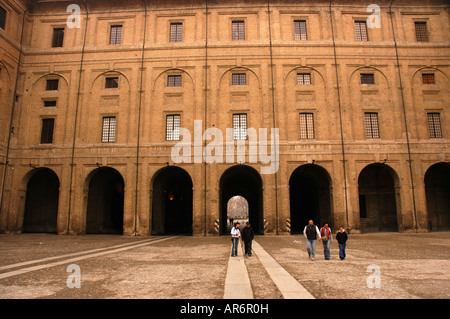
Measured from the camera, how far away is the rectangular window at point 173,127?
23891mm

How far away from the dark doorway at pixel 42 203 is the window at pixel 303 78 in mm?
22989

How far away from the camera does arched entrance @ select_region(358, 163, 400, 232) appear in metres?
25.0

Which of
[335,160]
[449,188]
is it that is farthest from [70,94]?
[449,188]

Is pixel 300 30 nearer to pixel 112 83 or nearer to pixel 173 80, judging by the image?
pixel 173 80

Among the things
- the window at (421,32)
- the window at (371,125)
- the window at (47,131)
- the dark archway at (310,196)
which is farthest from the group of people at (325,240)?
the window at (421,32)

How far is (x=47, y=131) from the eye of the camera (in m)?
24.8

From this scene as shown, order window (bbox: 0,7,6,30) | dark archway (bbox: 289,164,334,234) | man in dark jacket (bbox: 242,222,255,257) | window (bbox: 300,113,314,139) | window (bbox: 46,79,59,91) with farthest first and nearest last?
window (bbox: 46,79,59,91), dark archway (bbox: 289,164,334,234), window (bbox: 0,7,6,30), window (bbox: 300,113,314,139), man in dark jacket (bbox: 242,222,255,257)

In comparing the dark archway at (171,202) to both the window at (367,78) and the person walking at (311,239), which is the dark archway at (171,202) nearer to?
the person walking at (311,239)

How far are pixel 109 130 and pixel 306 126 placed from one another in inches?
640

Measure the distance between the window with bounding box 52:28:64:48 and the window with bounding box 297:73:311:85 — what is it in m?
21.3

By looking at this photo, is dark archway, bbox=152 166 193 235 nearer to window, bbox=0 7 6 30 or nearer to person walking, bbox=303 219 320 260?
person walking, bbox=303 219 320 260

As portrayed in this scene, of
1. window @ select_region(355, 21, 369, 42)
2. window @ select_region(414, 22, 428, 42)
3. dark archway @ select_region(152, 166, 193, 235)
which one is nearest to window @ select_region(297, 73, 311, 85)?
window @ select_region(355, 21, 369, 42)

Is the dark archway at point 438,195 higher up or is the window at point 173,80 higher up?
the window at point 173,80

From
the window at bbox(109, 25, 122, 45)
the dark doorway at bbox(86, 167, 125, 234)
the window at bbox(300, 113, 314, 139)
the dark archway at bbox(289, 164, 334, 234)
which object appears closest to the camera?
the window at bbox(300, 113, 314, 139)
